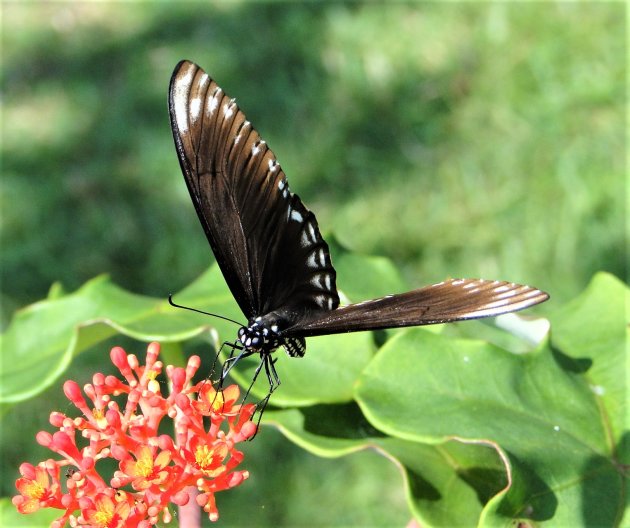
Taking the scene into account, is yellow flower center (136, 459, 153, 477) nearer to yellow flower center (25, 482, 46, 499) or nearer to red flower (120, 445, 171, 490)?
red flower (120, 445, 171, 490)

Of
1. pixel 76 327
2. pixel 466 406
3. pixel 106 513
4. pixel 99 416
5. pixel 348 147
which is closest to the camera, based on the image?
pixel 106 513

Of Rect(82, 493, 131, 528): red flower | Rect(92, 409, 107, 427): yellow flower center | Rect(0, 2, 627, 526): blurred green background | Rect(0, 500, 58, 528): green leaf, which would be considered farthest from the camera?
Rect(0, 2, 627, 526): blurred green background

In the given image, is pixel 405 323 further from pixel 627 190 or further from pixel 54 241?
pixel 54 241

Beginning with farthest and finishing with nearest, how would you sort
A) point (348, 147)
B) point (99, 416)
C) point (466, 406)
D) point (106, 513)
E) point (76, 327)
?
point (348, 147)
point (76, 327)
point (466, 406)
point (99, 416)
point (106, 513)

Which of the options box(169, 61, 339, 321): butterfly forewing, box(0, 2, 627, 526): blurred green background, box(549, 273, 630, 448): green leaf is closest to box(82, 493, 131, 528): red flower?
box(169, 61, 339, 321): butterfly forewing

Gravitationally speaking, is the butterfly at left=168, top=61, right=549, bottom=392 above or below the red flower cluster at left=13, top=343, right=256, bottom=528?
above

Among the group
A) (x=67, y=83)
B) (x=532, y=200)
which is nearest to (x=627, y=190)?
(x=532, y=200)

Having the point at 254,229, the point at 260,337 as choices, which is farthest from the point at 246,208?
the point at 260,337

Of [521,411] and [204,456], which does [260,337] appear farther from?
[521,411]

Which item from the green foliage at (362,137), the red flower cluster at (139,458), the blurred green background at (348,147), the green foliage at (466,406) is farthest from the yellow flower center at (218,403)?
the green foliage at (362,137)
